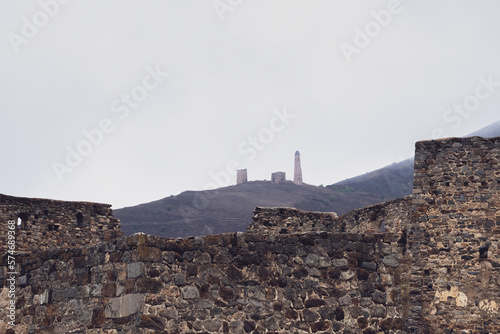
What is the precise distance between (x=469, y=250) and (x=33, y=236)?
13375 mm

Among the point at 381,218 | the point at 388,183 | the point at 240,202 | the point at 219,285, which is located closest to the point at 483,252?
the point at 381,218

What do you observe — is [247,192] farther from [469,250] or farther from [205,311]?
[205,311]

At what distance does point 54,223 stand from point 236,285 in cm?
1539

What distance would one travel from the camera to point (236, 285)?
8.61m

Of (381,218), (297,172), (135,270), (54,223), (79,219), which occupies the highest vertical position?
(297,172)

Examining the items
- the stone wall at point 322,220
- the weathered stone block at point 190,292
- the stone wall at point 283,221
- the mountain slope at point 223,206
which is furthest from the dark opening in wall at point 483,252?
the mountain slope at point 223,206

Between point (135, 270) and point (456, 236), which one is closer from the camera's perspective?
point (135, 270)

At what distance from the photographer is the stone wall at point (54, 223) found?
71.5 ft

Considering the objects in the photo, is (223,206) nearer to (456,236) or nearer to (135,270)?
(456,236)

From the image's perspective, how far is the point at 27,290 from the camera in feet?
31.3

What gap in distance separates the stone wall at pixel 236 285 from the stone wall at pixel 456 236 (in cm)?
1074

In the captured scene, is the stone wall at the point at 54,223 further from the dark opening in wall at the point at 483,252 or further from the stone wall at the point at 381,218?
the dark opening in wall at the point at 483,252

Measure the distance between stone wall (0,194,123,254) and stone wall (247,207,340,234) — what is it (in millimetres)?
4856

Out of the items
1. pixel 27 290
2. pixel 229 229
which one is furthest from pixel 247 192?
pixel 27 290
